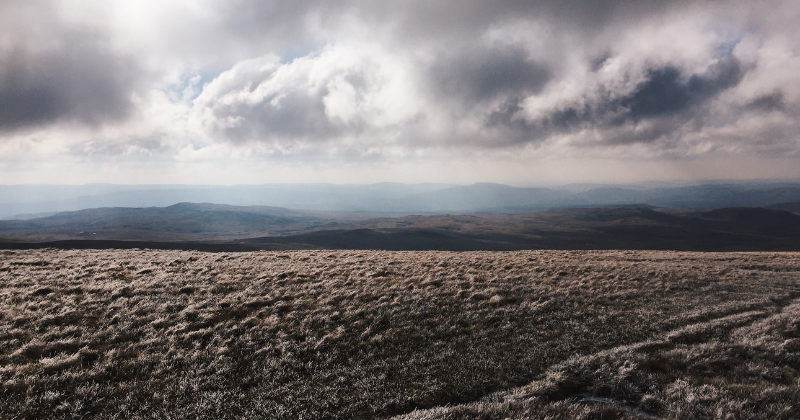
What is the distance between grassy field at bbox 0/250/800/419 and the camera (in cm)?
783

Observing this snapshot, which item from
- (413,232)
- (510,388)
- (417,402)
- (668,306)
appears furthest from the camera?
(413,232)

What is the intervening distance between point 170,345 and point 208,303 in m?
4.24

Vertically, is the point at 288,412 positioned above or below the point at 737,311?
above

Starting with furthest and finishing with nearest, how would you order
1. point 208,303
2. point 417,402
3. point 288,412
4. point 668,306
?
point 668,306
point 208,303
point 417,402
point 288,412

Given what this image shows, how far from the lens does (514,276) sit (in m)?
21.3

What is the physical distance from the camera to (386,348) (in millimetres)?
10961

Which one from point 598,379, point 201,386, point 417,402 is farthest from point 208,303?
point 598,379

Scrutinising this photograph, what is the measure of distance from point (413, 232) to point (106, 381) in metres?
162

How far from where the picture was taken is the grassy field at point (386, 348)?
7.83 metres

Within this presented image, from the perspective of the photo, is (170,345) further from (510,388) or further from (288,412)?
(510,388)

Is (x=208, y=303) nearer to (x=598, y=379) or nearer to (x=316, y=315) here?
(x=316, y=315)

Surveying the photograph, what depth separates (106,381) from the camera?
8.63m

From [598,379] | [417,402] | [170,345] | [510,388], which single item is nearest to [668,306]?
[598,379]

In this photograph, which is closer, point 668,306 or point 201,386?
point 201,386
